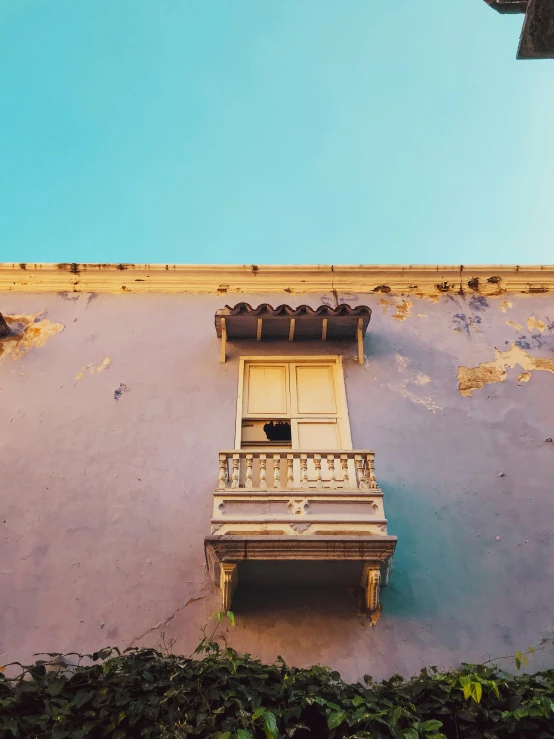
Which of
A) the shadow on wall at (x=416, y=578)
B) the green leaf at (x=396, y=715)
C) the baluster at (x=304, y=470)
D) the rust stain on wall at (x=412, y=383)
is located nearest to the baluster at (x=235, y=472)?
the baluster at (x=304, y=470)

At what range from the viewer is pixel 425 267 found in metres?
9.51

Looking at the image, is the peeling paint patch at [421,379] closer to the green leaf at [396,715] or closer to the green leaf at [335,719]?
the green leaf at [396,715]

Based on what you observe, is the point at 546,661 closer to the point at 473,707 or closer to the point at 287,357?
the point at 473,707

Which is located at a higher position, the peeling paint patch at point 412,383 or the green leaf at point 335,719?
the peeling paint patch at point 412,383

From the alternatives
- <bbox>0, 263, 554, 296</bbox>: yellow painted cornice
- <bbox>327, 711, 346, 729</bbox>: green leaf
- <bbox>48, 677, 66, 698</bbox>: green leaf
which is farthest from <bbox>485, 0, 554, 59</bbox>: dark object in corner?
<bbox>48, 677, 66, 698</bbox>: green leaf

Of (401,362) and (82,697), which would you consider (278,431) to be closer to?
(401,362)

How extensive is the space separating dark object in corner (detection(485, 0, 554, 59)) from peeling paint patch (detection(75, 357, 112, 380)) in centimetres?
572

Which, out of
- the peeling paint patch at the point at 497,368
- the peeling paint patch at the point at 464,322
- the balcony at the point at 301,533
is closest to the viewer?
the balcony at the point at 301,533

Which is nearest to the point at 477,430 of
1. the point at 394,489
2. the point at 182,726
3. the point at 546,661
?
the point at 394,489

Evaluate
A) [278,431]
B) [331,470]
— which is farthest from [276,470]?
[278,431]

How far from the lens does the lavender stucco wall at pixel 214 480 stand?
18.9ft

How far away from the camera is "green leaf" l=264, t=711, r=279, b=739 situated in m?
4.45

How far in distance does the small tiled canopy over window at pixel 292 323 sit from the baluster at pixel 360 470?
213cm

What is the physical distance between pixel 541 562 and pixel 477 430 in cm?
169
